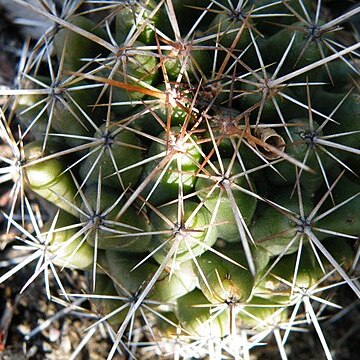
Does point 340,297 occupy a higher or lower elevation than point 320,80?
lower

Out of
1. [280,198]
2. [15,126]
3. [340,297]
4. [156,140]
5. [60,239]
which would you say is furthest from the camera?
[15,126]

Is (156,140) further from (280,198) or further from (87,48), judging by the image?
(87,48)

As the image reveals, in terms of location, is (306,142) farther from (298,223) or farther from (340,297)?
(340,297)

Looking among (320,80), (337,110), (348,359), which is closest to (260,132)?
(337,110)

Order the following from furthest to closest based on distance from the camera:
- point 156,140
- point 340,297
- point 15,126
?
point 15,126 < point 340,297 < point 156,140

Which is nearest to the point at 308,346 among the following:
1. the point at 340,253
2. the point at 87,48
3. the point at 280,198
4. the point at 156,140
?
the point at 340,253

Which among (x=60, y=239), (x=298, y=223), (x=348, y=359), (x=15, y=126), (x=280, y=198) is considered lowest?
(x=348, y=359)

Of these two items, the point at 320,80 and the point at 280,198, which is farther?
the point at 320,80
